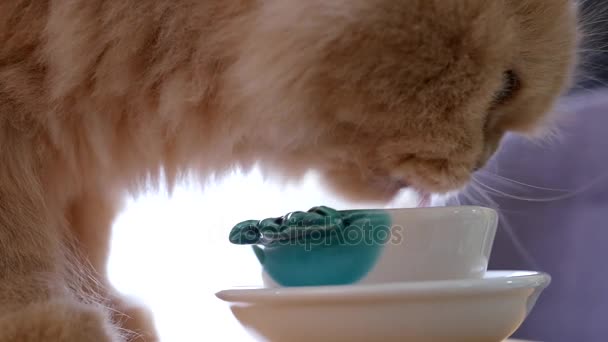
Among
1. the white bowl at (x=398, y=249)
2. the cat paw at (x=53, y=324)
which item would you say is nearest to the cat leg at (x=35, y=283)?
the cat paw at (x=53, y=324)

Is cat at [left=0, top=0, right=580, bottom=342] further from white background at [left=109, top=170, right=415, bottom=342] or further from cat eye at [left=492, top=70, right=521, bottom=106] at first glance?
white background at [left=109, top=170, right=415, bottom=342]

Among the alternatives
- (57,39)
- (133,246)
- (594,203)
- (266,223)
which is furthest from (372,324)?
(594,203)

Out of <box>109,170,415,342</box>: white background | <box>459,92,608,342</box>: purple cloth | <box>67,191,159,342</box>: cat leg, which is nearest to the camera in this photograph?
<box>67,191,159,342</box>: cat leg

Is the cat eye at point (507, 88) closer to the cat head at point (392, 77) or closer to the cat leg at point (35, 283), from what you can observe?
the cat head at point (392, 77)

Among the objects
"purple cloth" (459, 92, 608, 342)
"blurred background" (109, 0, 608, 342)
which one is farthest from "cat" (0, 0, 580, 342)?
"purple cloth" (459, 92, 608, 342)

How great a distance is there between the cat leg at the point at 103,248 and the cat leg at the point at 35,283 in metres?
0.13

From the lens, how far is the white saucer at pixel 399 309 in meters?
0.60

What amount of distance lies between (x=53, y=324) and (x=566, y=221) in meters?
1.07

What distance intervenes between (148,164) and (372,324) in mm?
428

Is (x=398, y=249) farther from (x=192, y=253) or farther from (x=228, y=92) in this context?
(x=192, y=253)

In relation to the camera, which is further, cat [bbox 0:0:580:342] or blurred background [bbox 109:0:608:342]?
blurred background [bbox 109:0:608:342]

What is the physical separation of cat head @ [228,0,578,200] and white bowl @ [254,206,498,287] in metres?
0.17

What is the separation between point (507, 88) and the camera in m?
0.89

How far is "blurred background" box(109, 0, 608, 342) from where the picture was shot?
1269 mm
